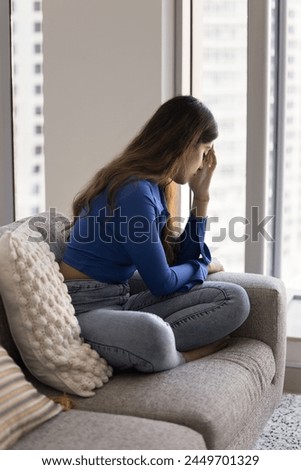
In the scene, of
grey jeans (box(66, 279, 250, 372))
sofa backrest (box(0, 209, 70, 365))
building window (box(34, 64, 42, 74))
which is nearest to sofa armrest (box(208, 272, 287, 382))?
grey jeans (box(66, 279, 250, 372))

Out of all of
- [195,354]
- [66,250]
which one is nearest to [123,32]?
[66,250]

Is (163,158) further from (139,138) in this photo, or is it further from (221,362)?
(221,362)

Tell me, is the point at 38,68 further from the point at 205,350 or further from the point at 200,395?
the point at 200,395

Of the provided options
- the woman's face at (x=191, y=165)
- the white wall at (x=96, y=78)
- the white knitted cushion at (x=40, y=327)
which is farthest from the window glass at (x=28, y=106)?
the white knitted cushion at (x=40, y=327)

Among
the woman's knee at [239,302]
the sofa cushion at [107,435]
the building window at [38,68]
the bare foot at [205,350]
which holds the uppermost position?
the building window at [38,68]

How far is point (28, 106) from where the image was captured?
436 cm

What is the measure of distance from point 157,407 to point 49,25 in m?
2.26

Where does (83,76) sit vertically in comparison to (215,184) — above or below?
above

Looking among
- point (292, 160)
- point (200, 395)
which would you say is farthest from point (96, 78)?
point (200, 395)

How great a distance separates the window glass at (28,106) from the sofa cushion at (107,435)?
2.45m

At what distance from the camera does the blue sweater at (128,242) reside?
8.45ft

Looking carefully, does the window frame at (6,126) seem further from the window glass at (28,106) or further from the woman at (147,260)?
the woman at (147,260)

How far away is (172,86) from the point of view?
12.3ft
